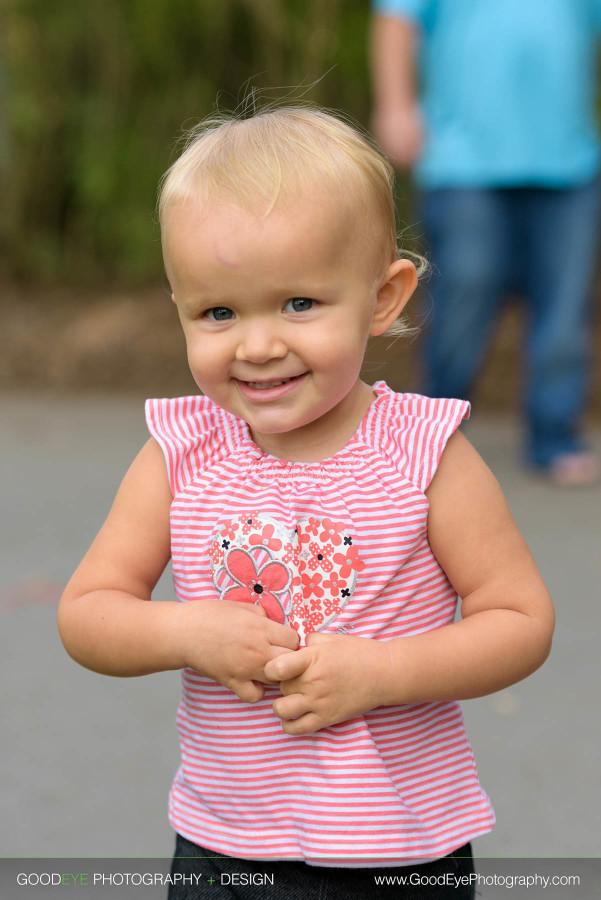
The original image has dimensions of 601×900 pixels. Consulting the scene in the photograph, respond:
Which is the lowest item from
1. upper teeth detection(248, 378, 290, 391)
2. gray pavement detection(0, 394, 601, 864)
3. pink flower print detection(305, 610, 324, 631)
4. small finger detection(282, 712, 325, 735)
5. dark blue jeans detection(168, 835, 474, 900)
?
gray pavement detection(0, 394, 601, 864)

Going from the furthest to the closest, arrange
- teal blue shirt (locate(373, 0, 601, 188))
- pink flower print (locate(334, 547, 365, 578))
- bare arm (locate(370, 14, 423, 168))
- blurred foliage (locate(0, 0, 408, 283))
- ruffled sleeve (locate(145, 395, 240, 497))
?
1. blurred foliage (locate(0, 0, 408, 283))
2. bare arm (locate(370, 14, 423, 168))
3. teal blue shirt (locate(373, 0, 601, 188))
4. ruffled sleeve (locate(145, 395, 240, 497))
5. pink flower print (locate(334, 547, 365, 578))

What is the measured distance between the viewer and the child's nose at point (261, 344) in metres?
1.55

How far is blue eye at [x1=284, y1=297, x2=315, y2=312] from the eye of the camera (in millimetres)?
1560

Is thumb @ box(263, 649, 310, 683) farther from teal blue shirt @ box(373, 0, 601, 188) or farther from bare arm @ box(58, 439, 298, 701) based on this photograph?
teal blue shirt @ box(373, 0, 601, 188)

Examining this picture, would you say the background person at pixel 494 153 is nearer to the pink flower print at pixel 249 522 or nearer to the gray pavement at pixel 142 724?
the gray pavement at pixel 142 724

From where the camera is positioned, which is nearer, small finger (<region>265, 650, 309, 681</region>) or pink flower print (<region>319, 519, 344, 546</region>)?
small finger (<region>265, 650, 309, 681</region>)

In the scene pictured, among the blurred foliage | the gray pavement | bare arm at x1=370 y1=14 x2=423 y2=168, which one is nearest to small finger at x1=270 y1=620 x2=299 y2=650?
the gray pavement

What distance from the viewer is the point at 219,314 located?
1593 mm

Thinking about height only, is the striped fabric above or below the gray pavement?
above

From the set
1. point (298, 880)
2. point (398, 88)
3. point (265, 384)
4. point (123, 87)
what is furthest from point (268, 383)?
point (123, 87)

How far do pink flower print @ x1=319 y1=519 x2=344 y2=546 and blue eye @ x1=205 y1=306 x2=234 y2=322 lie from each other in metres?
0.28

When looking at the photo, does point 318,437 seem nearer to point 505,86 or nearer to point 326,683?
point 326,683

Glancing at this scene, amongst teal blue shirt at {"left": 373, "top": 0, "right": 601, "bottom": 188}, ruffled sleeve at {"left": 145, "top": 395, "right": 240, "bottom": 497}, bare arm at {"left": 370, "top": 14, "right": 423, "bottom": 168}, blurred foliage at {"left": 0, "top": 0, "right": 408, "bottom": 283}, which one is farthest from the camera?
blurred foliage at {"left": 0, "top": 0, "right": 408, "bottom": 283}

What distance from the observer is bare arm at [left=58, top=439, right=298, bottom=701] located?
1536 mm
